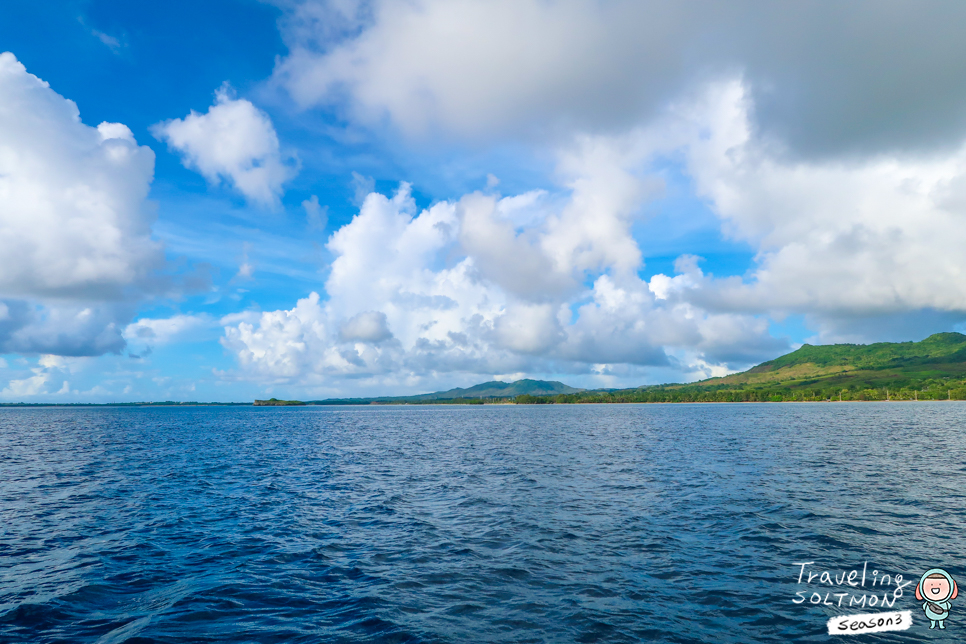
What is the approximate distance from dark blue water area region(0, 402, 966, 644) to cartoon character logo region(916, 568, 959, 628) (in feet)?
1.18

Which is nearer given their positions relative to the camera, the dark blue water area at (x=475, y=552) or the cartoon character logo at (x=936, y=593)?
the dark blue water area at (x=475, y=552)

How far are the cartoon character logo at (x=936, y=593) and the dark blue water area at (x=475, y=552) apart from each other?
1.18 ft

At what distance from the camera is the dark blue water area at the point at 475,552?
61.1 ft

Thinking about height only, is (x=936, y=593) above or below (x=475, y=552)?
above

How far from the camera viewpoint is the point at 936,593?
2058 centimetres

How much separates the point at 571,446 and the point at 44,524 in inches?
2800

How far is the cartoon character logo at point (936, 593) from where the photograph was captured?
18719 mm

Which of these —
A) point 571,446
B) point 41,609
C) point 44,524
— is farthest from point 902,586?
point 571,446

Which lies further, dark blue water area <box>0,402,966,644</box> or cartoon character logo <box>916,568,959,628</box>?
cartoon character logo <box>916,568,959,628</box>

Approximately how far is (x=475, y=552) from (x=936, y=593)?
2080 cm

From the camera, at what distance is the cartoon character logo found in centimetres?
1872

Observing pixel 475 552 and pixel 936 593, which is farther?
pixel 475 552

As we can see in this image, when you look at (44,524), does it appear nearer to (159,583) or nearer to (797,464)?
(159,583)

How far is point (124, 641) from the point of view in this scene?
1744cm
